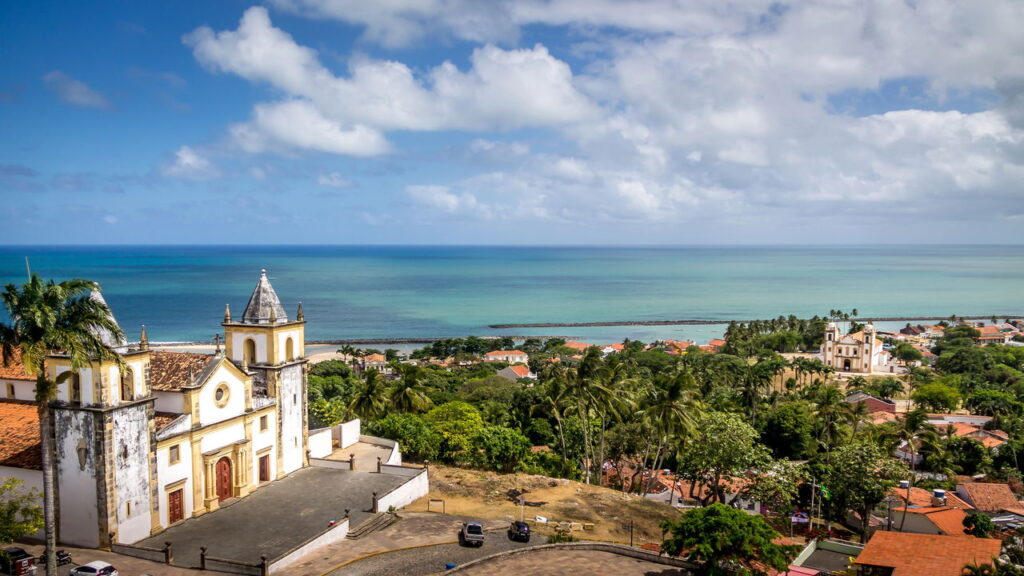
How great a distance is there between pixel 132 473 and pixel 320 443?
1217 cm

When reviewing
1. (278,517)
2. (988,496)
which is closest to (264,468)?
(278,517)

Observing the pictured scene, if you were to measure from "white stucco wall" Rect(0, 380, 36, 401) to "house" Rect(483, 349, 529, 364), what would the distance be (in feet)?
235

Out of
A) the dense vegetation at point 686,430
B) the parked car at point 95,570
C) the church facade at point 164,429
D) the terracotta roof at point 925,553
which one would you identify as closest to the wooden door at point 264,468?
the church facade at point 164,429

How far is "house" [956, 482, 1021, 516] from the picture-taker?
39.7m

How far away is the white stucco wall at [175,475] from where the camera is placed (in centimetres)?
2567

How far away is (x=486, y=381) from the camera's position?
69.3 meters

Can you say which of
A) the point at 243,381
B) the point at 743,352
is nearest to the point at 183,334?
the point at 743,352

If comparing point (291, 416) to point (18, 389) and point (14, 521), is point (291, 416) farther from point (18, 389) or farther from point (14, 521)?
point (14, 521)

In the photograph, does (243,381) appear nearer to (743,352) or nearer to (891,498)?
(891,498)

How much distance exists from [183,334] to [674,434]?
105428 mm

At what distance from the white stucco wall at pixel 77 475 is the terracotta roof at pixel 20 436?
4.33 feet

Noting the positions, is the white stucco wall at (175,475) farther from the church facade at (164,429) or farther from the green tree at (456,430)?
the green tree at (456,430)

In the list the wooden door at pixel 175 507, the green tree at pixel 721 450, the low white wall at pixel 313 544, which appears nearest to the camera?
the low white wall at pixel 313 544

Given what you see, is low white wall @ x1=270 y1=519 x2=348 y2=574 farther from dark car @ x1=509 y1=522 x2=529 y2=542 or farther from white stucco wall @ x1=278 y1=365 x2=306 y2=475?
white stucco wall @ x1=278 y1=365 x2=306 y2=475
